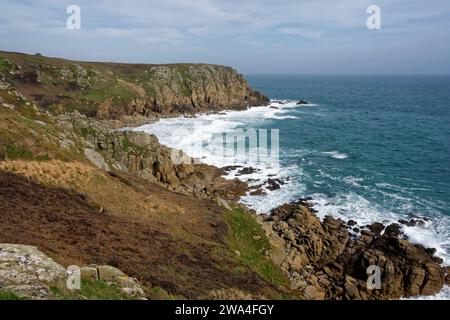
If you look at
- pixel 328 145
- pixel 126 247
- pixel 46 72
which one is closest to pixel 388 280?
pixel 126 247

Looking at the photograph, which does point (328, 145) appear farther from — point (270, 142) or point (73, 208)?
point (73, 208)

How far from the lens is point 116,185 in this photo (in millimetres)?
27188

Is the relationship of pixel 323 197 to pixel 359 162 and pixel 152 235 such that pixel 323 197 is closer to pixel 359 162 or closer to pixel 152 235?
pixel 359 162

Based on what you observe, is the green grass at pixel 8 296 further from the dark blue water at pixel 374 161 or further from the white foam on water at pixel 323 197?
the dark blue water at pixel 374 161

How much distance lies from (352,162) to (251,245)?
35.4m

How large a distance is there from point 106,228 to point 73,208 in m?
2.80

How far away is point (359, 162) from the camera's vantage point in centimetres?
5622

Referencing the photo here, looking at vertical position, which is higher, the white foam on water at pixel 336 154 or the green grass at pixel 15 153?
the green grass at pixel 15 153

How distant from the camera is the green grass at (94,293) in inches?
438

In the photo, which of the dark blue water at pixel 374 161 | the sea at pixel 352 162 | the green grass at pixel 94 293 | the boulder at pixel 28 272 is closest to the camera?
the boulder at pixel 28 272

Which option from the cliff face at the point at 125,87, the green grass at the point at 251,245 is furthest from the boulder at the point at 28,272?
the cliff face at the point at 125,87

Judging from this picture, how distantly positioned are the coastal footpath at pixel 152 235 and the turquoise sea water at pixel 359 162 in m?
3.82

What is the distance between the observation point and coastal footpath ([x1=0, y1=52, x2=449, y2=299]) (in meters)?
14.9

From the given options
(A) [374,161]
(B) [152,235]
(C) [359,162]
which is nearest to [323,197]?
(C) [359,162]
